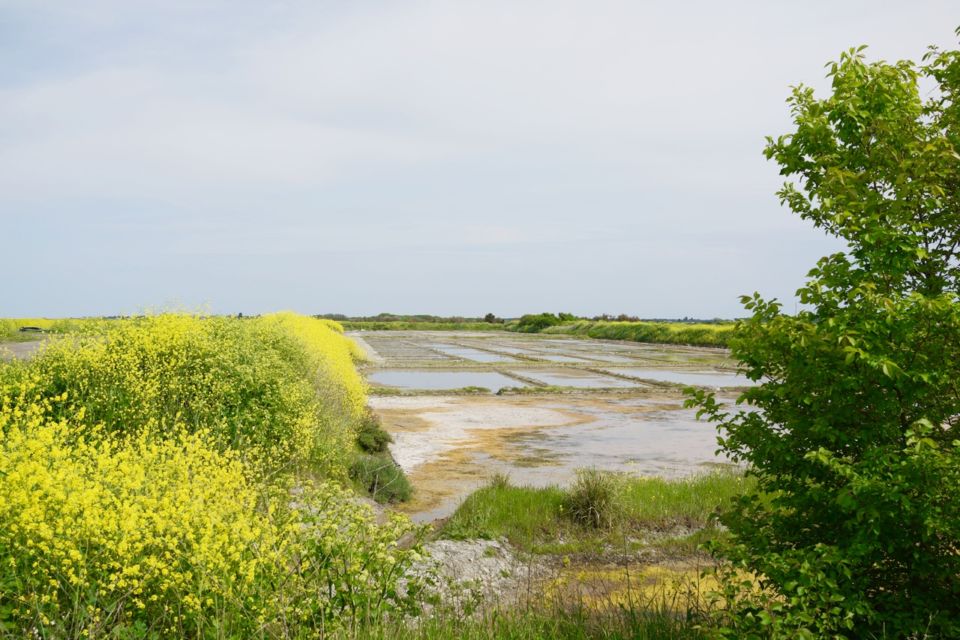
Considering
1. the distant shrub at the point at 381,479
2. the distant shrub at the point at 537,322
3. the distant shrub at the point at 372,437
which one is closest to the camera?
the distant shrub at the point at 381,479

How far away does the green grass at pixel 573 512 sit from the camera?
1008cm

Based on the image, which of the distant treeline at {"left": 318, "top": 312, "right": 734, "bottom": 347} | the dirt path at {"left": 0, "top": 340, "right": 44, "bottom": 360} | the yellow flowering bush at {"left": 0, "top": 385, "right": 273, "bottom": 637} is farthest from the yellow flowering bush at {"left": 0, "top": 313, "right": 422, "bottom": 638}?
the distant treeline at {"left": 318, "top": 312, "right": 734, "bottom": 347}

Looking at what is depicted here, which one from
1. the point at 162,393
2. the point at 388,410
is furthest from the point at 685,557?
the point at 388,410

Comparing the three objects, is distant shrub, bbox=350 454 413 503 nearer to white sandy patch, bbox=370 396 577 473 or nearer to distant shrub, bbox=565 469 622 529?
white sandy patch, bbox=370 396 577 473

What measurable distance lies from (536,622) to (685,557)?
16.0 ft

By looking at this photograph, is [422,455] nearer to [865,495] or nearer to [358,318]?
[865,495]

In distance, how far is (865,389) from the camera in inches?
186

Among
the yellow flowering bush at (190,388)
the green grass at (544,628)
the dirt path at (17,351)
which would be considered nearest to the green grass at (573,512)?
the yellow flowering bush at (190,388)

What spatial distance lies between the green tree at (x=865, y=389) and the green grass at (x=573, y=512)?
5048 mm

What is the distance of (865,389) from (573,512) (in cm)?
667

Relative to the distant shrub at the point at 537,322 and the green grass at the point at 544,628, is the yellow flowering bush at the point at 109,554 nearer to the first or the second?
the green grass at the point at 544,628

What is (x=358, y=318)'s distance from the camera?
140 m

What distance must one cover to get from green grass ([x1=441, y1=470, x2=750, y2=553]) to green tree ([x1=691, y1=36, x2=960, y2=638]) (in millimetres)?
5048

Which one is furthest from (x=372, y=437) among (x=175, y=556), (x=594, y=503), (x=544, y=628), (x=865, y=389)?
(x=865, y=389)
